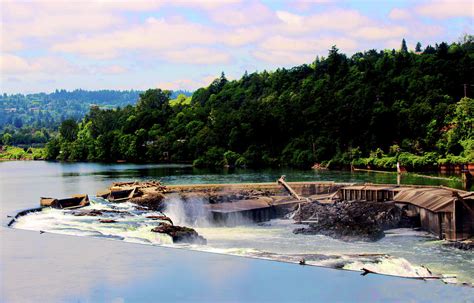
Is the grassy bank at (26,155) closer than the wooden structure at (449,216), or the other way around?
the wooden structure at (449,216)

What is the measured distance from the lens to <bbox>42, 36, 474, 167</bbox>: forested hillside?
3760 inches

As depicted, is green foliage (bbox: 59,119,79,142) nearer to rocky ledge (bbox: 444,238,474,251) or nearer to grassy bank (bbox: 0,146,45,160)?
grassy bank (bbox: 0,146,45,160)

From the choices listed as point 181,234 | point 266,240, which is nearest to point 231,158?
point 266,240

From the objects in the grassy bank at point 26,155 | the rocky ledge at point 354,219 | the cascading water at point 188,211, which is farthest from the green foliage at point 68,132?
the rocky ledge at point 354,219

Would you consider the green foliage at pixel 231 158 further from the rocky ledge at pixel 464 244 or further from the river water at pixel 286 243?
the rocky ledge at pixel 464 244

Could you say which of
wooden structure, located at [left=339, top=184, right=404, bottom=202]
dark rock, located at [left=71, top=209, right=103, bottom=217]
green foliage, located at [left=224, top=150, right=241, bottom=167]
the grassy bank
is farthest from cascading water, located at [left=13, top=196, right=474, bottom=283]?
the grassy bank

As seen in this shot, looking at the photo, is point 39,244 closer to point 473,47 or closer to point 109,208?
point 109,208

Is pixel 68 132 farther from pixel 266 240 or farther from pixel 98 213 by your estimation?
pixel 266 240

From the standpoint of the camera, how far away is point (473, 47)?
145m

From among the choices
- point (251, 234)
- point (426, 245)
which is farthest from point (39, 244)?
point (426, 245)

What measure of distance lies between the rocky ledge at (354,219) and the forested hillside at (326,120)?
108 feet

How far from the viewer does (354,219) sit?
4569cm

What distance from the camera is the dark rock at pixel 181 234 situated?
42.6 metres

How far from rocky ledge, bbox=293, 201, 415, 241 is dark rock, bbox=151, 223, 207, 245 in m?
6.54
